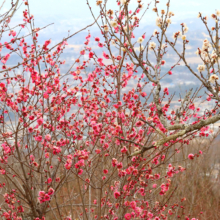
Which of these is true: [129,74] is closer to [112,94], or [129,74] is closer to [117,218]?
[112,94]

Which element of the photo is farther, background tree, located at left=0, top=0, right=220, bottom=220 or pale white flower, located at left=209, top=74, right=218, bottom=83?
background tree, located at left=0, top=0, right=220, bottom=220

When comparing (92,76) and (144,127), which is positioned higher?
(92,76)

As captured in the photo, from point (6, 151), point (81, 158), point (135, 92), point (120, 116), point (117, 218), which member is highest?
point (135, 92)

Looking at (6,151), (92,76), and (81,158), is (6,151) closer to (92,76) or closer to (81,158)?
(81,158)

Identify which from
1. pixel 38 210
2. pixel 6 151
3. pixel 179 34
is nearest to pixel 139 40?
pixel 179 34

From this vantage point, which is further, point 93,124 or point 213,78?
point 93,124

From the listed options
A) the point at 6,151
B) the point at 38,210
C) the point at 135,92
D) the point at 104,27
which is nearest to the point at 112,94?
the point at 135,92

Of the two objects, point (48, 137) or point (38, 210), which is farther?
point (38, 210)

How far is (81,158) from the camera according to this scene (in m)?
2.94

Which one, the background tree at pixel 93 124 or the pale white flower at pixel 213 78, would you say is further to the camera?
the background tree at pixel 93 124

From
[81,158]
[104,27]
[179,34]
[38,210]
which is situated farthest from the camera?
[38,210]

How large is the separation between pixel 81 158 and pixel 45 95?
1.46m

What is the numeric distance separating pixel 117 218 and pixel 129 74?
2321 millimetres

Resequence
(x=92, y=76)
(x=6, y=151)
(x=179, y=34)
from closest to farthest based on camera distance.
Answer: (x=179, y=34)
(x=6, y=151)
(x=92, y=76)
